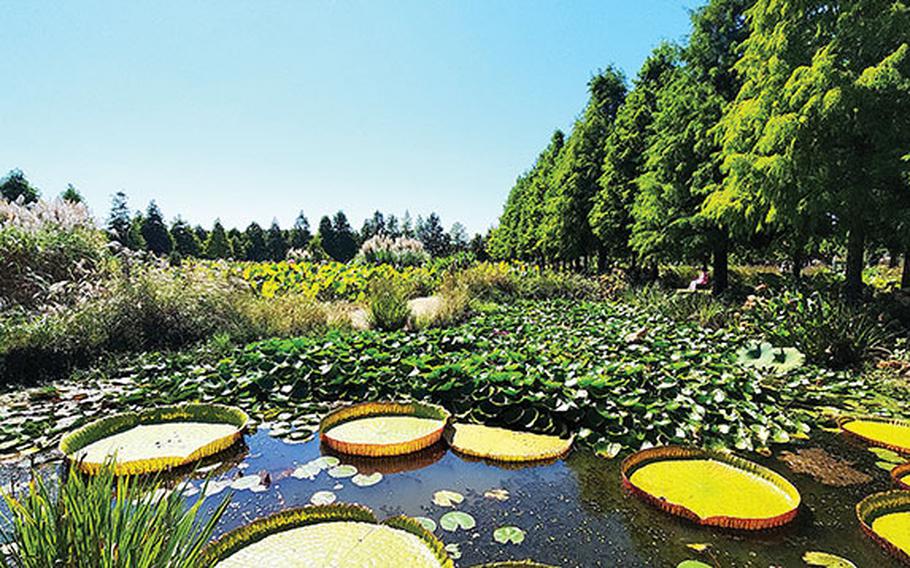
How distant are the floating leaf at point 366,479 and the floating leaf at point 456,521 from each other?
0.57 metres

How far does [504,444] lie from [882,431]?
9.04 ft

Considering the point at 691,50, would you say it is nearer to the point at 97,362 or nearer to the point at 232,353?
the point at 232,353

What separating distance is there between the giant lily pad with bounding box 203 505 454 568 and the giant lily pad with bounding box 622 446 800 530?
128 centimetres

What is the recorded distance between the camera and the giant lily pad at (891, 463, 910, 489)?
2606 millimetres

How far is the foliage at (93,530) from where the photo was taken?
1188mm

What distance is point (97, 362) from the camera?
5.36 m

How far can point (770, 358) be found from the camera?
14.9 feet

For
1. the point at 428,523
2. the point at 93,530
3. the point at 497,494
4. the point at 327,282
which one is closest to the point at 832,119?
the point at 497,494

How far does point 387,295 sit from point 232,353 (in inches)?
99.8

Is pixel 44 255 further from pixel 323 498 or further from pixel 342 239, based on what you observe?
pixel 342 239

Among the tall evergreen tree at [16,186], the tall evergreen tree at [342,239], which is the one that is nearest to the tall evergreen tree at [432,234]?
the tall evergreen tree at [342,239]

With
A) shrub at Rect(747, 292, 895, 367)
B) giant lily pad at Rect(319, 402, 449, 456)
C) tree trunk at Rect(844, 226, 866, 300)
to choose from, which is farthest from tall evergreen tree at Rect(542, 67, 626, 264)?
giant lily pad at Rect(319, 402, 449, 456)

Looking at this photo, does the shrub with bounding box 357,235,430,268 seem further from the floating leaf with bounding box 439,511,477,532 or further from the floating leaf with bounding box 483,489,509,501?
the floating leaf with bounding box 439,511,477,532

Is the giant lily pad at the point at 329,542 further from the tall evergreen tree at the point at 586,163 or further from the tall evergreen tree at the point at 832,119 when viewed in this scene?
the tall evergreen tree at the point at 586,163
